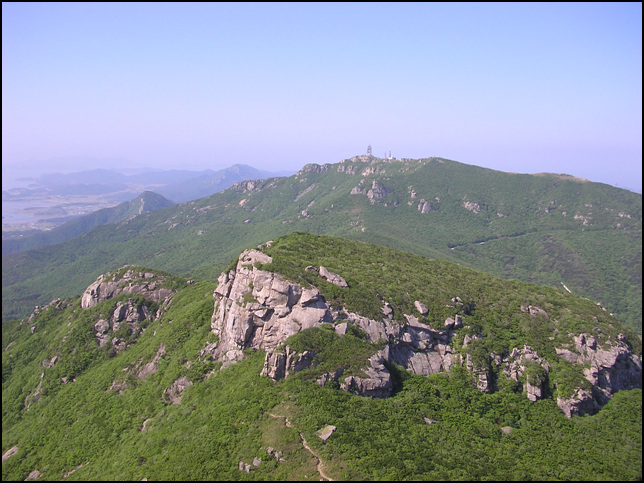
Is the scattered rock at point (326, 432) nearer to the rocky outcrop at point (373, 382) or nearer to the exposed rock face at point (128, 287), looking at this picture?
the rocky outcrop at point (373, 382)

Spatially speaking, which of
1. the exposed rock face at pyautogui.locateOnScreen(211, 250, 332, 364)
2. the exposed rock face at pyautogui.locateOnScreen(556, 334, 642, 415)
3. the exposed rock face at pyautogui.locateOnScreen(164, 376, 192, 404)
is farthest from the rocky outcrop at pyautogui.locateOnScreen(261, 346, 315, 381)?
the exposed rock face at pyautogui.locateOnScreen(556, 334, 642, 415)

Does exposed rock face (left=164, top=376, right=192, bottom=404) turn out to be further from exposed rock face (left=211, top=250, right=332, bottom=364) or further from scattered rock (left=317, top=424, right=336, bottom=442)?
scattered rock (left=317, top=424, right=336, bottom=442)

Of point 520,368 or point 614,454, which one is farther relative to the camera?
point 520,368

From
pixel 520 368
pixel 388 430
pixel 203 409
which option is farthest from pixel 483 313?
pixel 203 409

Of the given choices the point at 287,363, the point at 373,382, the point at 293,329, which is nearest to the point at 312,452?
the point at 287,363

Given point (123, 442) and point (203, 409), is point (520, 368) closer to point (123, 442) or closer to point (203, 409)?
point (203, 409)

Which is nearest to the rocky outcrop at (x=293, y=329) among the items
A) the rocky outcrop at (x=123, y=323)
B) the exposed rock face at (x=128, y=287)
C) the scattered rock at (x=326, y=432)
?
the scattered rock at (x=326, y=432)

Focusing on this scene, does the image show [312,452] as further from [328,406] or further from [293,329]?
[293,329]
